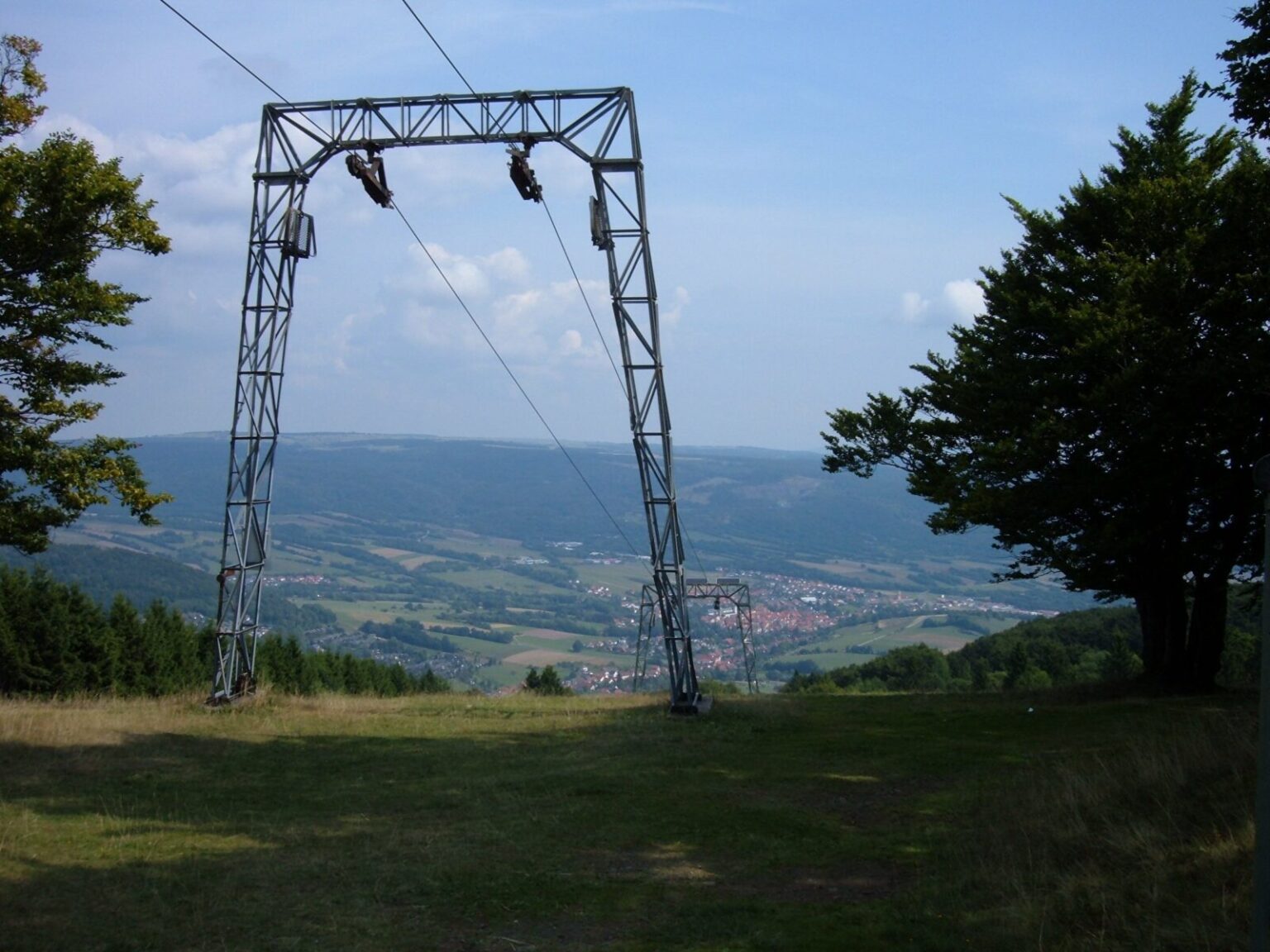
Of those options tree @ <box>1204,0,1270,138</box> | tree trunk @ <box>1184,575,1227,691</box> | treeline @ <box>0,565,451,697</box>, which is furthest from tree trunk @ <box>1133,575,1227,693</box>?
treeline @ <box>0,565,451,697</box>

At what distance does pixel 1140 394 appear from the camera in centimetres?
1856

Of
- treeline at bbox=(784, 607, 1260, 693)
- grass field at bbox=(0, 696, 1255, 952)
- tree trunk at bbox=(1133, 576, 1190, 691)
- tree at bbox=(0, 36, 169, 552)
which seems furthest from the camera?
treeline at bbox=(784, 607, 1260, 693)

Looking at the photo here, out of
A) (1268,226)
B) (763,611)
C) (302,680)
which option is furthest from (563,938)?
(763,611)

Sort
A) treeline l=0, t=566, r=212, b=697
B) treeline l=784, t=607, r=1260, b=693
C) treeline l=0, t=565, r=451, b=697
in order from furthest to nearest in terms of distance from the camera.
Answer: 1. treeline l=784, t=607, r=1260, b=693
2. treeline l=0, t=565, r=451, b=697
3. treeline l=0, t=566, r=212, b=697

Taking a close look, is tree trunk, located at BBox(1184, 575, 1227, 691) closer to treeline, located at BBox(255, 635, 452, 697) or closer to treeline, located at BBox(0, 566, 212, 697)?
treeline, located at BBox(255, 635, 452, 697)

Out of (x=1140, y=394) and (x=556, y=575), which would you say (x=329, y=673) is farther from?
(x=556, y=575)

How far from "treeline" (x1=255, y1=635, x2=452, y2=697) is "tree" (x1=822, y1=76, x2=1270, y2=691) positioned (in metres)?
28.9

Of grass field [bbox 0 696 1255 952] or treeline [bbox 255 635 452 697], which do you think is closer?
grass field [bbox 0 696 1255 952]

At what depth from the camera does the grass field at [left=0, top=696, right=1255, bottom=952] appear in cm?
762

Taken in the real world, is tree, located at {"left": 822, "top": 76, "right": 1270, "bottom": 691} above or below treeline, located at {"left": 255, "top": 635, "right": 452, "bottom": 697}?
above

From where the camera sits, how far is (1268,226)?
16.6 meters

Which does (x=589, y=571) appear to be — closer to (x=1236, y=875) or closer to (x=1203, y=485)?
(x=1203, y=485)

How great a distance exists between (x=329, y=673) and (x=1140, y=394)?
42.4 meters

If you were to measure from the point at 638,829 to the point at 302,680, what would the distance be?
41.3 m
